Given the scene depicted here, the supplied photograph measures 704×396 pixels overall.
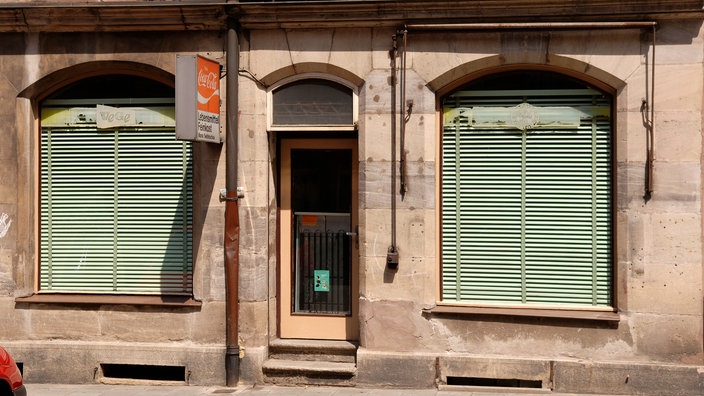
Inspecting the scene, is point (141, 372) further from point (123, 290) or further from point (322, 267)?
point (322, 267)

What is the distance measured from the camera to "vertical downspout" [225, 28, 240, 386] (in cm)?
1013

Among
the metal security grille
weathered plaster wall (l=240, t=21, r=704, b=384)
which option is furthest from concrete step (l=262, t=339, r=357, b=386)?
the metal security grille

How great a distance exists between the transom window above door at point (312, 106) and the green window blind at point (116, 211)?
1.22 meters

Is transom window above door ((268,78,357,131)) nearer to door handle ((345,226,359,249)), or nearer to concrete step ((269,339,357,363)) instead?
door handle ((345,226,359,249))

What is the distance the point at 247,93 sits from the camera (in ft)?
33.7

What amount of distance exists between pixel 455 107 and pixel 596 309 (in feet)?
9.11

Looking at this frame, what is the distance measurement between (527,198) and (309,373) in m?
3.22

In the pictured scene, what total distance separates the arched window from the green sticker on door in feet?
5.04

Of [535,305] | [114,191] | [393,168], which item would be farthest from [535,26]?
[114,191]

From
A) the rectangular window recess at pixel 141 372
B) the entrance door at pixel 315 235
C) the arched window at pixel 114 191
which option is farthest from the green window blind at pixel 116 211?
the entrance door at pixel 315 235

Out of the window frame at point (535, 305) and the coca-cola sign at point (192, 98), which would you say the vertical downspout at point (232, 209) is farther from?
the window frame at point (535, 305)

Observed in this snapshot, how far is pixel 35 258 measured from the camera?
10844mm

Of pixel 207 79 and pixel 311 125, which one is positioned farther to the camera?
pixel 311 125

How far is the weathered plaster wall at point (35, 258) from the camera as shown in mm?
10297
